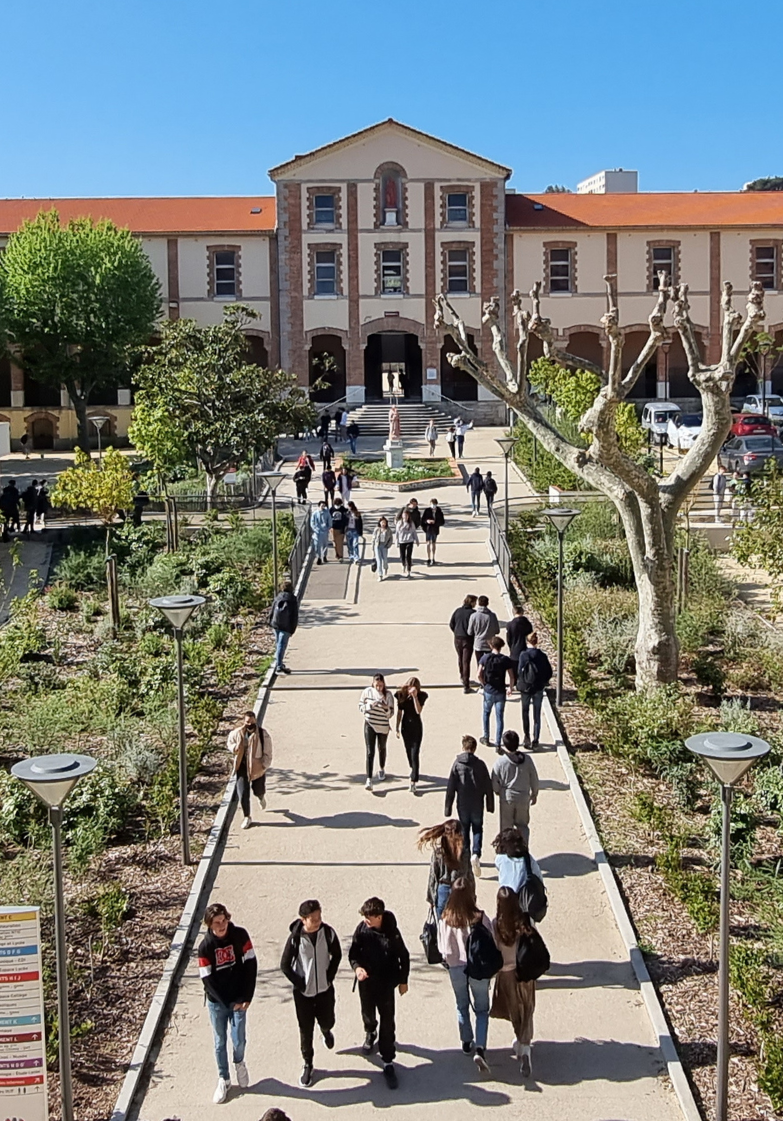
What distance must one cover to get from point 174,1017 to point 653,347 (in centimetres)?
1015

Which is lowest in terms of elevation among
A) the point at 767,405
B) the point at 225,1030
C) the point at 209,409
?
the point at 225,1030

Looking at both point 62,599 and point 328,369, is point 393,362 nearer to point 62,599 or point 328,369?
point 328,369

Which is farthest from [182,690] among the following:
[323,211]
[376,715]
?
[323,211]

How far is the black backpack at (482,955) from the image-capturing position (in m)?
8.18

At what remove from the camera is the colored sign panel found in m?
7.62

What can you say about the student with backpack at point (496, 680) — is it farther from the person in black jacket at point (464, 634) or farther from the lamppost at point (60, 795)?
the lamppost at point (60, 795)

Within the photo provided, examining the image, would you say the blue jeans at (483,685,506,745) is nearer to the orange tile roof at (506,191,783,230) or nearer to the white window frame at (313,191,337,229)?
the white window frame at (313,191,337,229)

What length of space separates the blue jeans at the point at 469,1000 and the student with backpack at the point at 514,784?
99.3 inches

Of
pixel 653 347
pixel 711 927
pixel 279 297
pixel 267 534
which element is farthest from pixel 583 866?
pixel 279 297

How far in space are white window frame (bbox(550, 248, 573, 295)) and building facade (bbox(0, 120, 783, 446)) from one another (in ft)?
0.16

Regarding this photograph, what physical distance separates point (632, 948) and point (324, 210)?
3911cm

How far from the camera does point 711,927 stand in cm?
1023

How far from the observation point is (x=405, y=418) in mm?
43875

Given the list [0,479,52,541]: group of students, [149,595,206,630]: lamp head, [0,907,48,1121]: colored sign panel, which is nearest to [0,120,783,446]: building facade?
[0,479,52,541]: group of students
